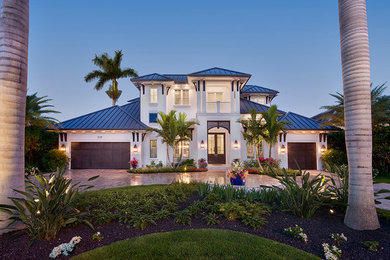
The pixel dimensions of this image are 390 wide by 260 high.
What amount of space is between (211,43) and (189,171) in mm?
17576

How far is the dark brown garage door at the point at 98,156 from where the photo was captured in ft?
50.1

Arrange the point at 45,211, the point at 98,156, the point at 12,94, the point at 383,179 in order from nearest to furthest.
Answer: the point at 45,211
the point at 12,94
the point at 383,179
the point at 98,156

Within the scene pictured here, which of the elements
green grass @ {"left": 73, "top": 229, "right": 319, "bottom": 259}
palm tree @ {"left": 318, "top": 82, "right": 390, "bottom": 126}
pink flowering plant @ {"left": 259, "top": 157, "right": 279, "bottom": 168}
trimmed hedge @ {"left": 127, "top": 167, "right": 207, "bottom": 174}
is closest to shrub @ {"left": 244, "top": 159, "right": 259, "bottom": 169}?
pink flowering plant @ {"left": 259, "top": 157, "right": 279, "bottom": 168}

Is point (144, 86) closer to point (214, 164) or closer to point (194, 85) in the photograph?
point (194, 85)

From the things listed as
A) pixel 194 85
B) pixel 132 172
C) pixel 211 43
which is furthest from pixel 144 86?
pixel 211 43

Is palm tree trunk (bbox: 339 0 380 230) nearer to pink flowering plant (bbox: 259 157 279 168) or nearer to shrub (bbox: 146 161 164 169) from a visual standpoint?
pink flowering plant (bbox: 259 157 279 168)

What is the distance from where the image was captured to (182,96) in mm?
16719

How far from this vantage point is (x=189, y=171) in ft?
45.2

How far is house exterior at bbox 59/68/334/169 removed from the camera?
14883mm

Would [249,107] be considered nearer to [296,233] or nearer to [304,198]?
[304,198]

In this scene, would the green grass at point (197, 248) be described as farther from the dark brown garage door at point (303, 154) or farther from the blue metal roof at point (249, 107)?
the dark brown garage door at point (303, 154)

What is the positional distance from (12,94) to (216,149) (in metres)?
14.6

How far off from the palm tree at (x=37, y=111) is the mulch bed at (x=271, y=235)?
1190 cm

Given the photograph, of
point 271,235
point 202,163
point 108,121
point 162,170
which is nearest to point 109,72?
point 108,121
